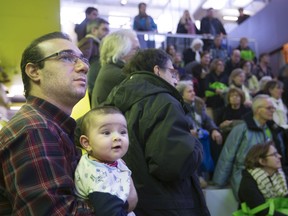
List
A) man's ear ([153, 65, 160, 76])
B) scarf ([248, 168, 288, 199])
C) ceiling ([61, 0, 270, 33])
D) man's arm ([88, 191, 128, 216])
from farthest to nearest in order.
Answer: ceiling ([61, 0, 270, 33]) < scarf ([248, 168, 288, 199]) < man's ear ([153, 65, 160, 76]) < man's arm ([88, 191, 128, 216])

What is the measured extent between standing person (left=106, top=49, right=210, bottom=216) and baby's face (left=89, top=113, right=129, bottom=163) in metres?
0.31

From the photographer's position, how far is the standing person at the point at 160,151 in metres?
1.69

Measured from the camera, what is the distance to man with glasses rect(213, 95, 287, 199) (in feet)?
12.5

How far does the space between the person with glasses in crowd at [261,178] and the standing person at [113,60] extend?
168cm

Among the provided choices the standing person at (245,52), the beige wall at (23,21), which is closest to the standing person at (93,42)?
the beige wall at (23,21)

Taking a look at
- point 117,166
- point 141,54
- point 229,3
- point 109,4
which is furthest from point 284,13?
point 117,166

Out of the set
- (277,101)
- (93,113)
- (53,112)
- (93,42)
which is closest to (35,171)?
(53,112)

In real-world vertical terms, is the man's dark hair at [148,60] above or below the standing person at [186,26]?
below

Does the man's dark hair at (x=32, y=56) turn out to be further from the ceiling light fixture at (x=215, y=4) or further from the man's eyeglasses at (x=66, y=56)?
the ceiling light fixture at (x=215, y=4)

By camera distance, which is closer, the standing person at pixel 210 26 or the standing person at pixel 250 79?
the standing person at pixel 250 79

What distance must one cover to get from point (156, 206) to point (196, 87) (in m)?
4.20

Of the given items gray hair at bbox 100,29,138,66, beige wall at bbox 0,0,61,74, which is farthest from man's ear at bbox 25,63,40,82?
beige wall at bbox 0,0,61,74

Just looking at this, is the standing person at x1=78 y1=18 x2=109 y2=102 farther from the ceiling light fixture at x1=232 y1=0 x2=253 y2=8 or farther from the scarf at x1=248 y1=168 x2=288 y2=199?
the ceiling light fixture at x1=232 y1=0 x2=253 y2=8

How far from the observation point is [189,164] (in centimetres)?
170
